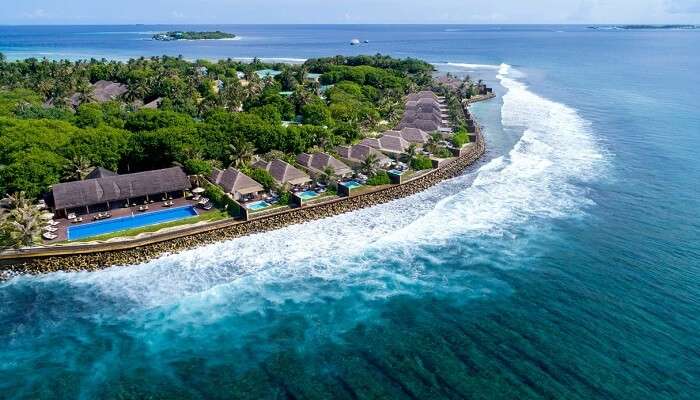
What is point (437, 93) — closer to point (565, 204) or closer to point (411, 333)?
point (565, 204)

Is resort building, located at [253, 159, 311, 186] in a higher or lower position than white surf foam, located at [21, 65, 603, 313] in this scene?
higher

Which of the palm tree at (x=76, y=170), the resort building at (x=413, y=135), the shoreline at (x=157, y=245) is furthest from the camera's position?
the resort building at (x=413, y=135)

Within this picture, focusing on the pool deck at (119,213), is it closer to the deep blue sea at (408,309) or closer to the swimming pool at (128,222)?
the swimming pool at (128,222)

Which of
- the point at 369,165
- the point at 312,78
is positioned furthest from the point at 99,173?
the point at 312,78

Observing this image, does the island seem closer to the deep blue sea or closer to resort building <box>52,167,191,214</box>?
resort building <box>52,167,191,214</box>

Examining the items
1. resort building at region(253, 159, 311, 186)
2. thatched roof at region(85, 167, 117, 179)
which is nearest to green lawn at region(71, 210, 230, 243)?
resort building at region(253, 159, 311, 186)

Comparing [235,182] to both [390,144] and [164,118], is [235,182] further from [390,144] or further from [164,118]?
[390,144]

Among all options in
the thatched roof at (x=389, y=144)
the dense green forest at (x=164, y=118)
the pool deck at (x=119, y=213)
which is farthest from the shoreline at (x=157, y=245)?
the thatched roof at (x=389, y=144)

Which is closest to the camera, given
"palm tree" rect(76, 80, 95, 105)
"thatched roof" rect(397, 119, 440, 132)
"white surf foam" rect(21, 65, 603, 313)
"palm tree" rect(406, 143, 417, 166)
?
"white surf foam" rect(21, 65, 603, 313)
